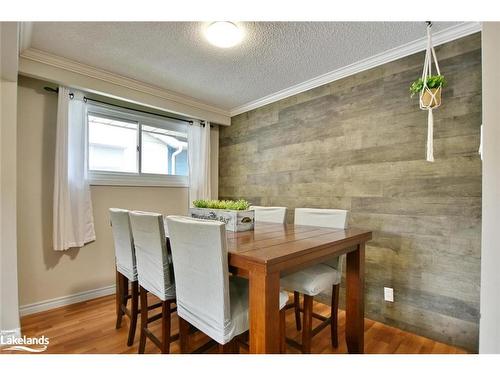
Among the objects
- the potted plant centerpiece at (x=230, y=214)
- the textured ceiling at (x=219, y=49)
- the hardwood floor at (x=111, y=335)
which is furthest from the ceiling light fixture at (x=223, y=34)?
the hardwood floor at (x=111, y=335)

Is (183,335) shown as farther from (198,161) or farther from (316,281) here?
(198,161)

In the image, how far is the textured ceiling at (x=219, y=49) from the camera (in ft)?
5.84

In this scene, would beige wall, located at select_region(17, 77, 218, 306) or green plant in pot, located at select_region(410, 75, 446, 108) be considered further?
beige wall, located at select_region(17, 77, 218, 306)

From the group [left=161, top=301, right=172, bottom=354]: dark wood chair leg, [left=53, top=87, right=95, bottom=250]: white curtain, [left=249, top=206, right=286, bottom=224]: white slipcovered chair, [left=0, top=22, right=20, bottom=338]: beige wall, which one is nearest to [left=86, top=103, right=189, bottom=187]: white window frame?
[left=53, top=87, right=95, bottom=250]: white curtain

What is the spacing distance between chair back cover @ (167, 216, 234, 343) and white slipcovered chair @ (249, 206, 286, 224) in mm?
1097

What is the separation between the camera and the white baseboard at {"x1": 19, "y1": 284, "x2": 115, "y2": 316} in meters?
2.28

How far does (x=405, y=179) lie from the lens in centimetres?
203

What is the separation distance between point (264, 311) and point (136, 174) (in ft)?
8.26

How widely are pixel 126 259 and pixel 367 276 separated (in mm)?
2021

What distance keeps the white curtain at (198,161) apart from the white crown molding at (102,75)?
0.32m

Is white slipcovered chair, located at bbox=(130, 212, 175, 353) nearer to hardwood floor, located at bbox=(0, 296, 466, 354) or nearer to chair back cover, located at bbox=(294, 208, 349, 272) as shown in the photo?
hardwood floor, located at bbox=(0, 296, 466, 354)

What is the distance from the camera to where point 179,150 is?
11.2 feet
